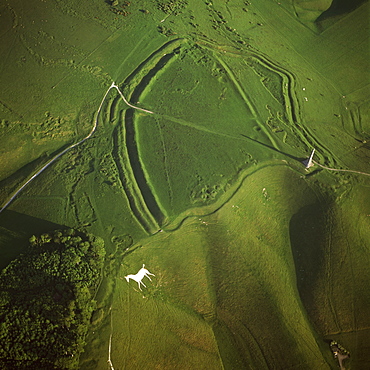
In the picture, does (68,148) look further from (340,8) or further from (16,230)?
(340,8)

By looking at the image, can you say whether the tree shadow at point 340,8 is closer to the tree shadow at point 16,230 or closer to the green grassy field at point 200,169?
the green grassy field at point 200,169

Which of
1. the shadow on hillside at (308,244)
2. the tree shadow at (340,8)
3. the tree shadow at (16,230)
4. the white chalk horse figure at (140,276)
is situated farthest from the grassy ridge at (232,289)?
the tree shadow at (340,8)

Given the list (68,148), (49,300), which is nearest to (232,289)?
(49,300)

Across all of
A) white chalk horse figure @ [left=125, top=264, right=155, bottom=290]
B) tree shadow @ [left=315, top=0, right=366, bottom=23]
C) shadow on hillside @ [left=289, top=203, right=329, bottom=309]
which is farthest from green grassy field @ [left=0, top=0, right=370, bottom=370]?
tree shadow @ [left=315, top=0, right=366, bottom=23]

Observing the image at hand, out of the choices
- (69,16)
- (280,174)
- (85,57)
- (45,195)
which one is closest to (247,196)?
(280,174)

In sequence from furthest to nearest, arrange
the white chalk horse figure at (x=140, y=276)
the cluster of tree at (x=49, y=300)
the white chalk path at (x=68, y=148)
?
the white chalk path at (x=68, y=148) → the white chalk horse figure at (x=140, y=276) → the cluster of tree at (x=49, y=300)
